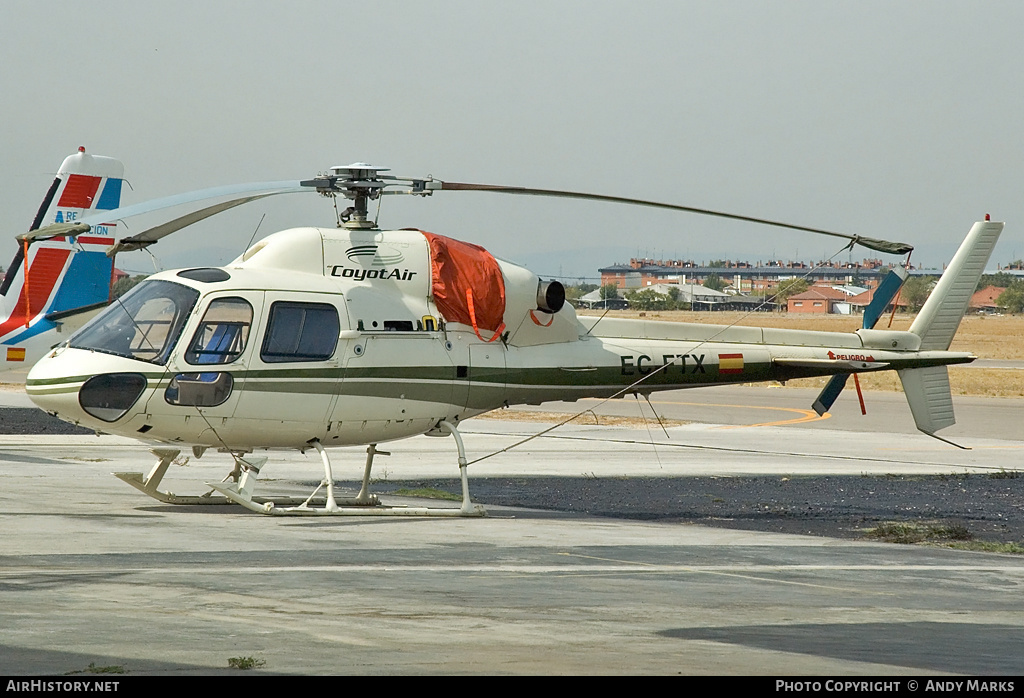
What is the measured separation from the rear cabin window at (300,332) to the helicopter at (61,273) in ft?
34.1

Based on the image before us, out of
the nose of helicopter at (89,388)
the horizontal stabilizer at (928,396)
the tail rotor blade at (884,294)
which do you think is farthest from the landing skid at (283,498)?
the horizontal stabilizer at (928,396)

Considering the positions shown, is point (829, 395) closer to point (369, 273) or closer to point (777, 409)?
point (369, 273)

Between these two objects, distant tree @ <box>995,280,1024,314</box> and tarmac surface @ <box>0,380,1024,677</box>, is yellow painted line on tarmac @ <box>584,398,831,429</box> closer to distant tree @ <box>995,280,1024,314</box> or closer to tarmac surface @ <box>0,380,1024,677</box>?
tarmac surface @ <box>0,380,1024,677</box>

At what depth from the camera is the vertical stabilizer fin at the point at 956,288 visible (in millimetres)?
17984

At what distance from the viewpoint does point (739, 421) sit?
3322 cm

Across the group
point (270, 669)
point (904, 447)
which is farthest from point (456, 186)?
point (904, 447)

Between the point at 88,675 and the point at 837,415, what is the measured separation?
30.5 metres

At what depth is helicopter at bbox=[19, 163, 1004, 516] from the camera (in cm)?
1426

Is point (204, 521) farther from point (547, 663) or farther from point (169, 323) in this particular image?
point (547, 663)

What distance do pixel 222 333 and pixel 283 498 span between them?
318cm

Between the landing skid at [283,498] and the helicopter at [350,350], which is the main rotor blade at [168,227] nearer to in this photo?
the helicopter at [350,350]

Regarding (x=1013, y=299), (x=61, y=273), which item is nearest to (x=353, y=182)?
(x=61, y=273)

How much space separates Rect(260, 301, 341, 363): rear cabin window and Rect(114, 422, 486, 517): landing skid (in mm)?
1223

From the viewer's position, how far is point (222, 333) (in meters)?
14.5
